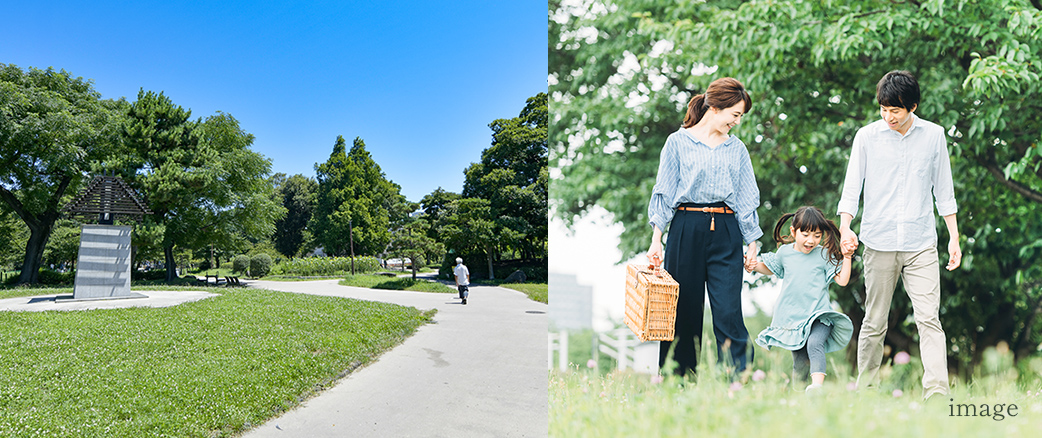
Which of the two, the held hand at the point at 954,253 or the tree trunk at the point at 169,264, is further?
the tree trunk at the point at 169,264

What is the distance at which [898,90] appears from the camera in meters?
2.84

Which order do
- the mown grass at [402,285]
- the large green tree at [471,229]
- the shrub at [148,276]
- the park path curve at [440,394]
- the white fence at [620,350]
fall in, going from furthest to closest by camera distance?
1. the shrub at [148,276]
2. the large green tree at [471,229]
3. the mown grass at [402,285]
4. the park path curve at [440,394]
5. the white fence at [620,350]

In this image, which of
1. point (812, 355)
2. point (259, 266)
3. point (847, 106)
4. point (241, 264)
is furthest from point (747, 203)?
point (241, 264)

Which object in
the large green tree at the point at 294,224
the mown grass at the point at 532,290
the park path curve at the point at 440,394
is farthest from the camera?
the large green tree at the point at 294,224

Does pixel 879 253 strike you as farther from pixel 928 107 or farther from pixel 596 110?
pixel 596 110

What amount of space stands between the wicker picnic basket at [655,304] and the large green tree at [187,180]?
22.1 meters

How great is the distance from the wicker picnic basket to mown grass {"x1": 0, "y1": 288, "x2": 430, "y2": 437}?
3806mm

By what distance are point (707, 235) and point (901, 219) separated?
0.98 meters

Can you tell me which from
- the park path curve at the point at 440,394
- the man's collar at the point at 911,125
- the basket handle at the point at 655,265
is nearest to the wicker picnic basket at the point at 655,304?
the basket handle at the point at 655,265

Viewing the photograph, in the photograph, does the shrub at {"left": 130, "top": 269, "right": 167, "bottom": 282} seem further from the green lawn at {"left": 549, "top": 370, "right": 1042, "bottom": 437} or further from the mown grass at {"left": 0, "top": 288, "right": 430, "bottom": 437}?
the green lawn at {"left": 549, "top": 370, "right": 1042, "bottom": 437}

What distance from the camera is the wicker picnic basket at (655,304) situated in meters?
2.73

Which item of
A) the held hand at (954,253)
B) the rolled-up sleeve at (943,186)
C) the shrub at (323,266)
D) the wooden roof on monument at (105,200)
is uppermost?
the wooden roof on monument at (105,200)

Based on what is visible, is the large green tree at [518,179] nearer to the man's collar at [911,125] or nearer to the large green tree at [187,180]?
the large green tree at [187,180]

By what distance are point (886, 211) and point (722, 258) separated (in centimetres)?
88
